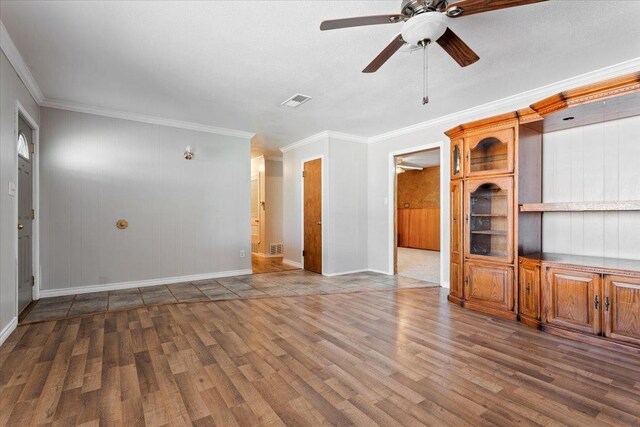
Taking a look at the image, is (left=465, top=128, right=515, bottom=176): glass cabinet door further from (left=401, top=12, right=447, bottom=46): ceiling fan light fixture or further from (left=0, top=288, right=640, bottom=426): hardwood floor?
(left=401, top=12, right=447, bottom=46): ceiling fan light fixture

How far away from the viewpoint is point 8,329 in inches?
112

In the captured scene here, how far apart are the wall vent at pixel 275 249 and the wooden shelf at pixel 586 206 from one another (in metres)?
5.69

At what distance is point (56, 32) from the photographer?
8.28ft

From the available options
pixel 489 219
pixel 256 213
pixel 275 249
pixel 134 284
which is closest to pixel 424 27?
pixel 489 219

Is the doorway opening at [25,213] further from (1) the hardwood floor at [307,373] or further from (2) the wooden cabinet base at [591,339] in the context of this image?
(2) the wooden cabinet base at [591,339]

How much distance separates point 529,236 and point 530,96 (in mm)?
1641

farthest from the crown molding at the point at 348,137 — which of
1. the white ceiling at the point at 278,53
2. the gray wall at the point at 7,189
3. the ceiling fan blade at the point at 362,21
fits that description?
the gray wall at the point at 7,189

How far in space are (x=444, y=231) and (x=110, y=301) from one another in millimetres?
4615

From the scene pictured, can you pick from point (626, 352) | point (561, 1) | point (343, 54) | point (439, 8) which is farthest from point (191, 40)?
point (626, 352)

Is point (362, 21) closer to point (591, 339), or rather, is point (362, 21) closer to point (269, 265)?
point (591, 339)

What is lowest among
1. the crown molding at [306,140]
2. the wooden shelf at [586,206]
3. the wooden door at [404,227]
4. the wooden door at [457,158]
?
the wooden door at [404,227]

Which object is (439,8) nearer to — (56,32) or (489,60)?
(489,60)

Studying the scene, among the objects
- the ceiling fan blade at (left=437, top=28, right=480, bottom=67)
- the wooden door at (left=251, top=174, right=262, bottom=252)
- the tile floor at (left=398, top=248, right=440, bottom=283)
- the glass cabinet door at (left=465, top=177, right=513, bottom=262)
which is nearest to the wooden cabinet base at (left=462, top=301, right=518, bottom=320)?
the glass cabinet door at (left=465, top=177, right=513, bottom=262)

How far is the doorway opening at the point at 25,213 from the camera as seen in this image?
3486mm
